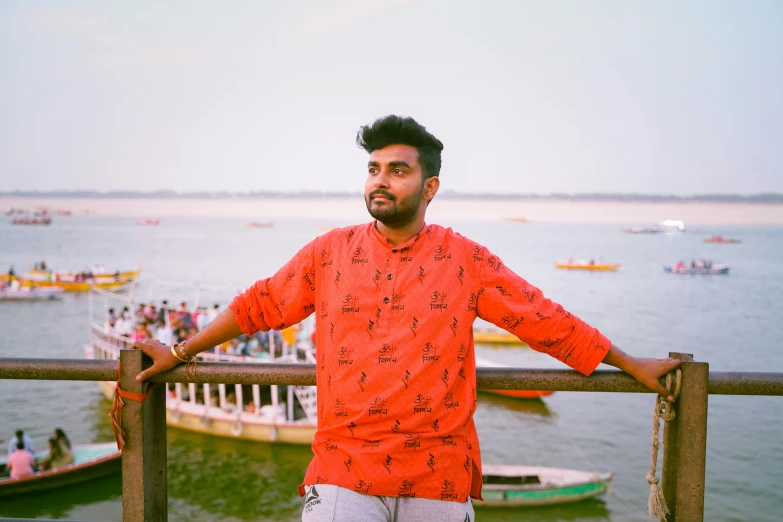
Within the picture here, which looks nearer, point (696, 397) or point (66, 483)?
point (696, 397)

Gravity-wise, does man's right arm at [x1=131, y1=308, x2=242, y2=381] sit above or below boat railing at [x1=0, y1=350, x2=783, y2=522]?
above

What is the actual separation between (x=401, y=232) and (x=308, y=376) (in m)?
0.68

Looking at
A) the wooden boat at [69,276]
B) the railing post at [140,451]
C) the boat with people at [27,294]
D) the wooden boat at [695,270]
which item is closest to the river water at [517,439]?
the boat with people at [27,294]

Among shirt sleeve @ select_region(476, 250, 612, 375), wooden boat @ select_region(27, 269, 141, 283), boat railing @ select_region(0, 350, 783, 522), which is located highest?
shirt sleeve @ select_region(476, 250, 612, 375)

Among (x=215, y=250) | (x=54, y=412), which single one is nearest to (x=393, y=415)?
(x=54, y=412)

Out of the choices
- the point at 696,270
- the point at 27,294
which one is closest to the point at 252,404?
the point at 27,294

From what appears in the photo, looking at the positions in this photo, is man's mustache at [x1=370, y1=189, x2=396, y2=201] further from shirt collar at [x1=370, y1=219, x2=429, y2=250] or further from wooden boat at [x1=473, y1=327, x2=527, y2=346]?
wooden boat at [x1=473, y1=327, x2=527, y2=346]

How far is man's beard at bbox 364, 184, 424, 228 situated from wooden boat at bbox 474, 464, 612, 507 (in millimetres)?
12713

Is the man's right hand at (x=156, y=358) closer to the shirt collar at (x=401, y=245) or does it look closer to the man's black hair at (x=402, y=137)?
the shirt collar at (x=401, y=245)

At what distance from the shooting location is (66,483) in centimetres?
1321

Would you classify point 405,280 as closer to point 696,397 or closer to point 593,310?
point 696,397

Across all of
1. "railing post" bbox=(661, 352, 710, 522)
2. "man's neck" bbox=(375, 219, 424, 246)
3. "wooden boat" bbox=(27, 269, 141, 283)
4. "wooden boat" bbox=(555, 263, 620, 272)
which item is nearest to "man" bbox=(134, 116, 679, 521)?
"man's neck" bbox=(375, 219, 424, 246)

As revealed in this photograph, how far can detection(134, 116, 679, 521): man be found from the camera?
2.20m

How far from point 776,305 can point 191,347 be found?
7480 centimetres
